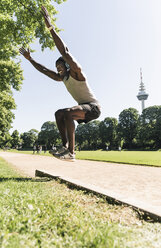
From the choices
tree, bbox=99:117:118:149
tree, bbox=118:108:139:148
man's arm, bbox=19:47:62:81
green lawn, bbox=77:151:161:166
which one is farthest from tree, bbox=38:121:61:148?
man's arm, bbox=19:47:62:81

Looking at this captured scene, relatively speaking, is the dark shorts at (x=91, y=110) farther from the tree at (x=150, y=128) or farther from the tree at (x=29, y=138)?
the tree at (x=29, y=138)

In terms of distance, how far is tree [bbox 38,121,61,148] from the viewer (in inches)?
4051

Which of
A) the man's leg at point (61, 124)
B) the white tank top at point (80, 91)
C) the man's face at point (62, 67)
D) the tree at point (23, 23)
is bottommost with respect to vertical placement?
the man's leg at point (61, 124)

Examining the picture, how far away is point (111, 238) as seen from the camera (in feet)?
6.59

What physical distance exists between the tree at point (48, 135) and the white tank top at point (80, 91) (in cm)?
9728

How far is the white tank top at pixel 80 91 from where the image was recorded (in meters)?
3.97

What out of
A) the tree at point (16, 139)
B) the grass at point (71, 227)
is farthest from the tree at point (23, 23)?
the tree at point (16, 139)

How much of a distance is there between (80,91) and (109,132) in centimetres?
7566

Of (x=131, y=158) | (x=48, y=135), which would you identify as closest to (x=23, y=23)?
(x=131, y=158)

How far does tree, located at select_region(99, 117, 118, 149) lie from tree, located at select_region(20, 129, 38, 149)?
55845mm

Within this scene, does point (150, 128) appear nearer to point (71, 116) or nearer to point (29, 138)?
point (71, 116)

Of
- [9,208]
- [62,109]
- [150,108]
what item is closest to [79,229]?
[9,208]

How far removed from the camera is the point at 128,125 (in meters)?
73.5

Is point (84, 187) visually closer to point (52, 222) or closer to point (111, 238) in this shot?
point (52, 222)
